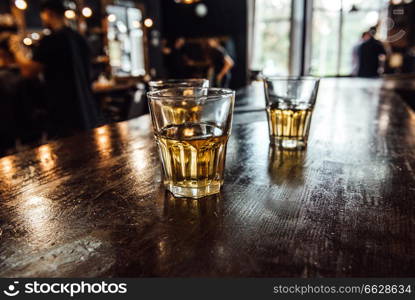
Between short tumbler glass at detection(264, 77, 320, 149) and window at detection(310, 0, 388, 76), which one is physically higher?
window at detection(310, 0, 388, 76)

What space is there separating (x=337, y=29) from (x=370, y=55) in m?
2.75

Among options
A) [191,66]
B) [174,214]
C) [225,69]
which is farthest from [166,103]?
[191,66]

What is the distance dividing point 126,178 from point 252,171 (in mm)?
251

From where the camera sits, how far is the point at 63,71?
2.81m

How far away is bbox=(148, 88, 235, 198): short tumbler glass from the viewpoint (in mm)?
600

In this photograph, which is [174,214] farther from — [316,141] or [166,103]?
[316,141]

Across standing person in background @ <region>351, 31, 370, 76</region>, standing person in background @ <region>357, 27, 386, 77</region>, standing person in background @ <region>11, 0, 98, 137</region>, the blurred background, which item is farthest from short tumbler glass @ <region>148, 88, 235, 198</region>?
standing person in background @ <region>351, 31, 370, 76</region>

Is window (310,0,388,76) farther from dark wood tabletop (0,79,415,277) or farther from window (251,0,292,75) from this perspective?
dark wood tabletop (0,79,415,277)

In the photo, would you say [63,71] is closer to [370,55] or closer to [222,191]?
[222,191]

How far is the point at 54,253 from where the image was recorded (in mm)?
434

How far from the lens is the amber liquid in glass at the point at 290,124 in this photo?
92 cm

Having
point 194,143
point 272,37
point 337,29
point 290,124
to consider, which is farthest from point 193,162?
Result: point 337,29

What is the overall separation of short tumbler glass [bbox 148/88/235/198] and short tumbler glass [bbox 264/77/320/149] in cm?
32

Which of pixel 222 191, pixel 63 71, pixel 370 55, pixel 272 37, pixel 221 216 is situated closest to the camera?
pixel 221 216
